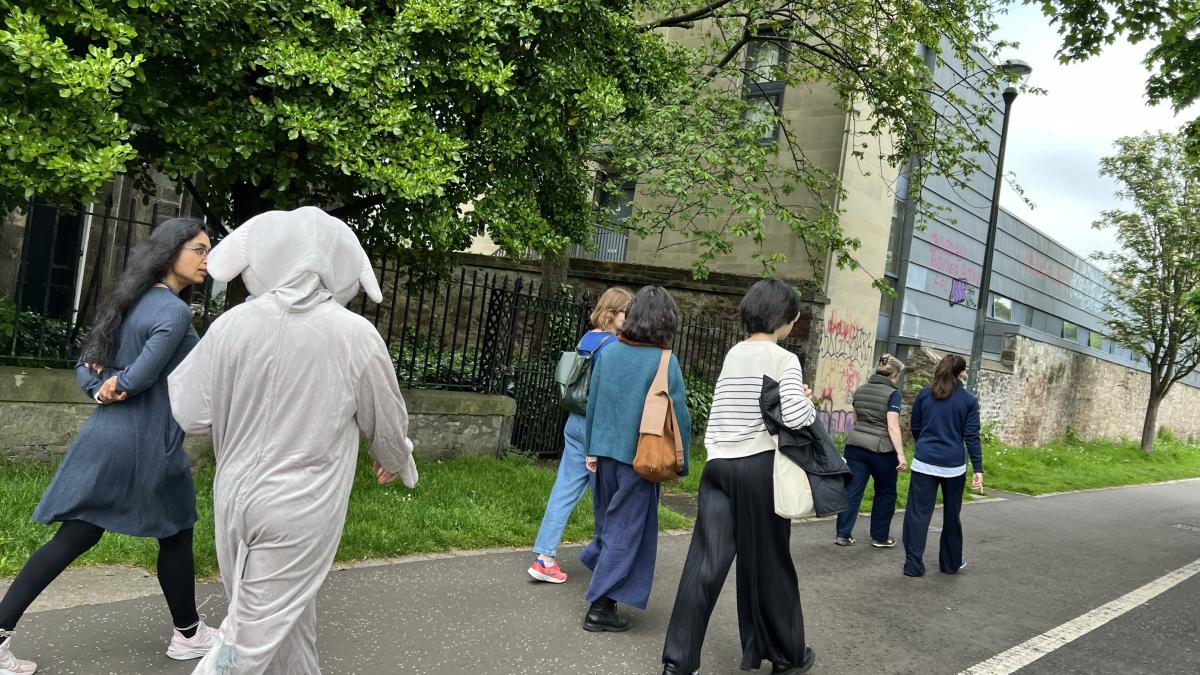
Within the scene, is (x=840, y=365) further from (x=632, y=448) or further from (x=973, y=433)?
(x=632, y=448)

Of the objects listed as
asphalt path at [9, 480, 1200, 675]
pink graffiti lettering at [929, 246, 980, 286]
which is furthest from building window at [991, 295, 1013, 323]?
asphalt path at [9, 480, 1200, 675]

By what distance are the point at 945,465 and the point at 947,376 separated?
2.44 ft

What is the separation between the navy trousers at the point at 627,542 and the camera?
4410 mm

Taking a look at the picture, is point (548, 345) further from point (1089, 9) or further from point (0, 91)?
point (1089, 9)

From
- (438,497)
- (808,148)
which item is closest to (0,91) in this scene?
(438,497)

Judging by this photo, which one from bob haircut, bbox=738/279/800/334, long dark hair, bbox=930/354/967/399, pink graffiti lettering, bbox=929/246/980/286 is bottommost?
long dark hair, bbox=930/354/967/399

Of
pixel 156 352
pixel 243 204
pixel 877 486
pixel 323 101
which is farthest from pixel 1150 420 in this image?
pixel 156 352

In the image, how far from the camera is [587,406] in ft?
16.0

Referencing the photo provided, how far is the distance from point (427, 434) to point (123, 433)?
4.73m

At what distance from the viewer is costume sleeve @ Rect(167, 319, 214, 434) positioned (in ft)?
8.33

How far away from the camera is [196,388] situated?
8.39 ft

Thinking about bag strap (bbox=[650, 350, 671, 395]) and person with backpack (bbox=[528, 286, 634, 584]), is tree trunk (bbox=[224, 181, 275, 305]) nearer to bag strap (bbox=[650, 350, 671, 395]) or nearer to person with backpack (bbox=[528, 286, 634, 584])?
person with backpack (bbox=[528, 286, 634, 584])

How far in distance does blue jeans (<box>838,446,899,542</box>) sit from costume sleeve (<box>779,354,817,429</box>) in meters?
4.08

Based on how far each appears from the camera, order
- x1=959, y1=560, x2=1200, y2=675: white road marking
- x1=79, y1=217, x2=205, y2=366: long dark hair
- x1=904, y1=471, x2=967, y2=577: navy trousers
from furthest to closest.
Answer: x1=904, y1=471, x2=967, y2=577: navy trousers < x1=959, y1=560, x2=1200, y2=675: white road marking < x1=79, y1=217, x2=205, y2=366: long dark hair
